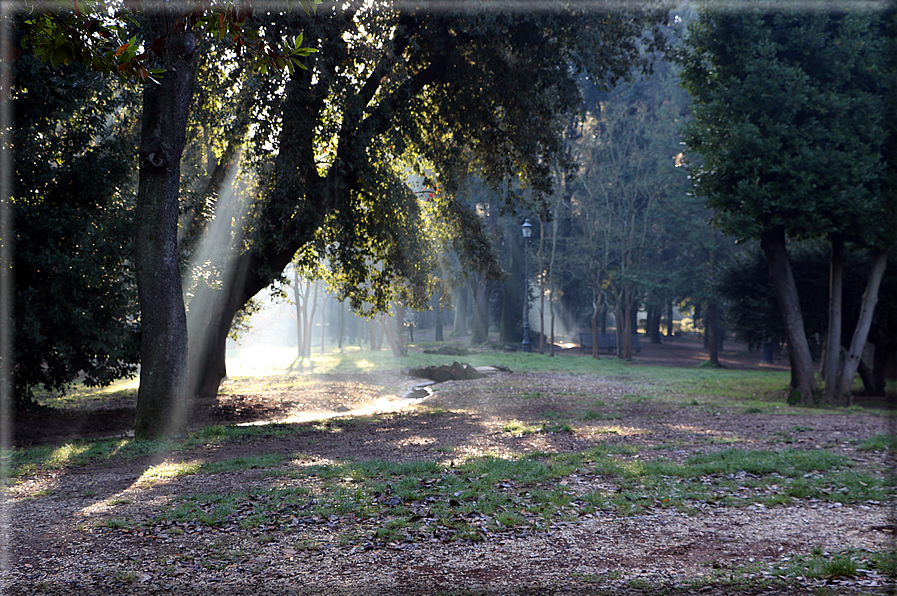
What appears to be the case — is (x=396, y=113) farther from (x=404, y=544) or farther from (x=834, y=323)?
(x=834, y=323)

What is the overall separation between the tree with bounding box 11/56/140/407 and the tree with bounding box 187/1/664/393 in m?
2.82

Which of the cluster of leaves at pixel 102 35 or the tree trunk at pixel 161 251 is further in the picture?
the tree trunk at pixel 161 251

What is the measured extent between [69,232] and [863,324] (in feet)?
61.5

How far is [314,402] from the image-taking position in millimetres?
16906

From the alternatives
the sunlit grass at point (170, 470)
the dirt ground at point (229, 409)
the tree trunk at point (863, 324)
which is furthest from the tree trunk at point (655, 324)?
the sunlit grass at point (170, 470)

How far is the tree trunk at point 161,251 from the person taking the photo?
9.23 metres

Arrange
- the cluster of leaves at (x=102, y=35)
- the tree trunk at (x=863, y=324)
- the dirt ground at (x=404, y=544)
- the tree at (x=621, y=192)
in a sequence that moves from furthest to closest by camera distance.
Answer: the tree at (x=621, y=192)
the tree trunk at (x=863, y=324)
the dirt ground at (x=404, y=544)
the cluster of leaves at (x=102, y=35)

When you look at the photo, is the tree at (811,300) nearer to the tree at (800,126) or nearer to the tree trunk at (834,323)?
the tree trunk at (834,323)

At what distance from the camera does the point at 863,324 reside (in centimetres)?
1617

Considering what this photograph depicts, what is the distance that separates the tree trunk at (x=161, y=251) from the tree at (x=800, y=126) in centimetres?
1281

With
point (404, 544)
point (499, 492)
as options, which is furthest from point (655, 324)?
point (404, 544)

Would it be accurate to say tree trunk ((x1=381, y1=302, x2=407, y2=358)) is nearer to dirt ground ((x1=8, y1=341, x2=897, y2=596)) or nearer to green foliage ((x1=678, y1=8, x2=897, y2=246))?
green foliage ((x1=678, y1=8, x2=897, y2=246))

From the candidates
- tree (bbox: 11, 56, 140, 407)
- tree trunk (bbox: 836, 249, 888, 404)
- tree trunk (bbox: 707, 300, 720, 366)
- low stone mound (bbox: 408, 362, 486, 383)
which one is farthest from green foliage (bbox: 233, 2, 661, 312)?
tree trunk (bbox: 707, 300, 720, 366)

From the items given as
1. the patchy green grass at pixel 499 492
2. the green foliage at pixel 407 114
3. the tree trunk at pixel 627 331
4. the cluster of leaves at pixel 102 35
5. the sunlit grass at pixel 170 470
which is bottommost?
the sunlit grass at pixel 170 470
